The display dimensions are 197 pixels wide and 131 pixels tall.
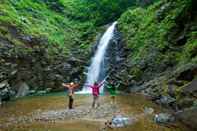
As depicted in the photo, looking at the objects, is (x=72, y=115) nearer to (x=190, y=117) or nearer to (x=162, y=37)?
(x=190, y=117)

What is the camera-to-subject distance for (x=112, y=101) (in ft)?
81.6

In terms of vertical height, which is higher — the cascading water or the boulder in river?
the cascading water

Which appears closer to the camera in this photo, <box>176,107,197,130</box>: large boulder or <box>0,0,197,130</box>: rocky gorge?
<box>176,107,197,130</box>: large boulder

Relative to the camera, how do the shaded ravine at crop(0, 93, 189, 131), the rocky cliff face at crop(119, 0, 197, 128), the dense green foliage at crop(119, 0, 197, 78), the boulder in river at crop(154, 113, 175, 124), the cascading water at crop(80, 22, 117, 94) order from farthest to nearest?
the cascading water at crop(80, 22, 117, 94) < the dense green foliage at crop(119, 0, 197, 78) < the rocky cliff face at crop(119, 0, 197, 128) < the boulder in river at crop(154, 113, 175, 124) < the shaded ravine at crop(0, 93, 189, 131)

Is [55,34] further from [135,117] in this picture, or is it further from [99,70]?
[135,117]

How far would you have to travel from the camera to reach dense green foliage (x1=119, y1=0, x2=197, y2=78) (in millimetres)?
28219

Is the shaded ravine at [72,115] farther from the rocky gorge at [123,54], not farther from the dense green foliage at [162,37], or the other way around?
the dense green foliage at [162,37]

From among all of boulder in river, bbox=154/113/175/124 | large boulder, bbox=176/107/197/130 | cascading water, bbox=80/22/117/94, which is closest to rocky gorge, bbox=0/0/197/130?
cascading water, bbox=80/22/117/94

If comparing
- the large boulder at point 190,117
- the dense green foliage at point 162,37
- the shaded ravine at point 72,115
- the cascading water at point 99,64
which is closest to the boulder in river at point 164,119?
the shaded ravine at point 72,115

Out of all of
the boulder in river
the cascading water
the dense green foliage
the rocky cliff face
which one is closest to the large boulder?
the boulder in river

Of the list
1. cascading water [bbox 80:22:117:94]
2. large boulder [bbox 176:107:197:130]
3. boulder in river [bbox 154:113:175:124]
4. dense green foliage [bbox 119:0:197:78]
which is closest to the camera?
large boulder [bbox 176:107:197:130]

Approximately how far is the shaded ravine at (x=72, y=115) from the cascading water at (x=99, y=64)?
1083 centimetres

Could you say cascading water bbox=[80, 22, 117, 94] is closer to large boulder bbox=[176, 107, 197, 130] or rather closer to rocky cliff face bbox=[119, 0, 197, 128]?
rocky cliff face bbox=[119, 0, 197, 128]

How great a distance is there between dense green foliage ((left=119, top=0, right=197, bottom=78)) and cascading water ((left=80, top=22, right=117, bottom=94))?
Answer: 2.12 meters
